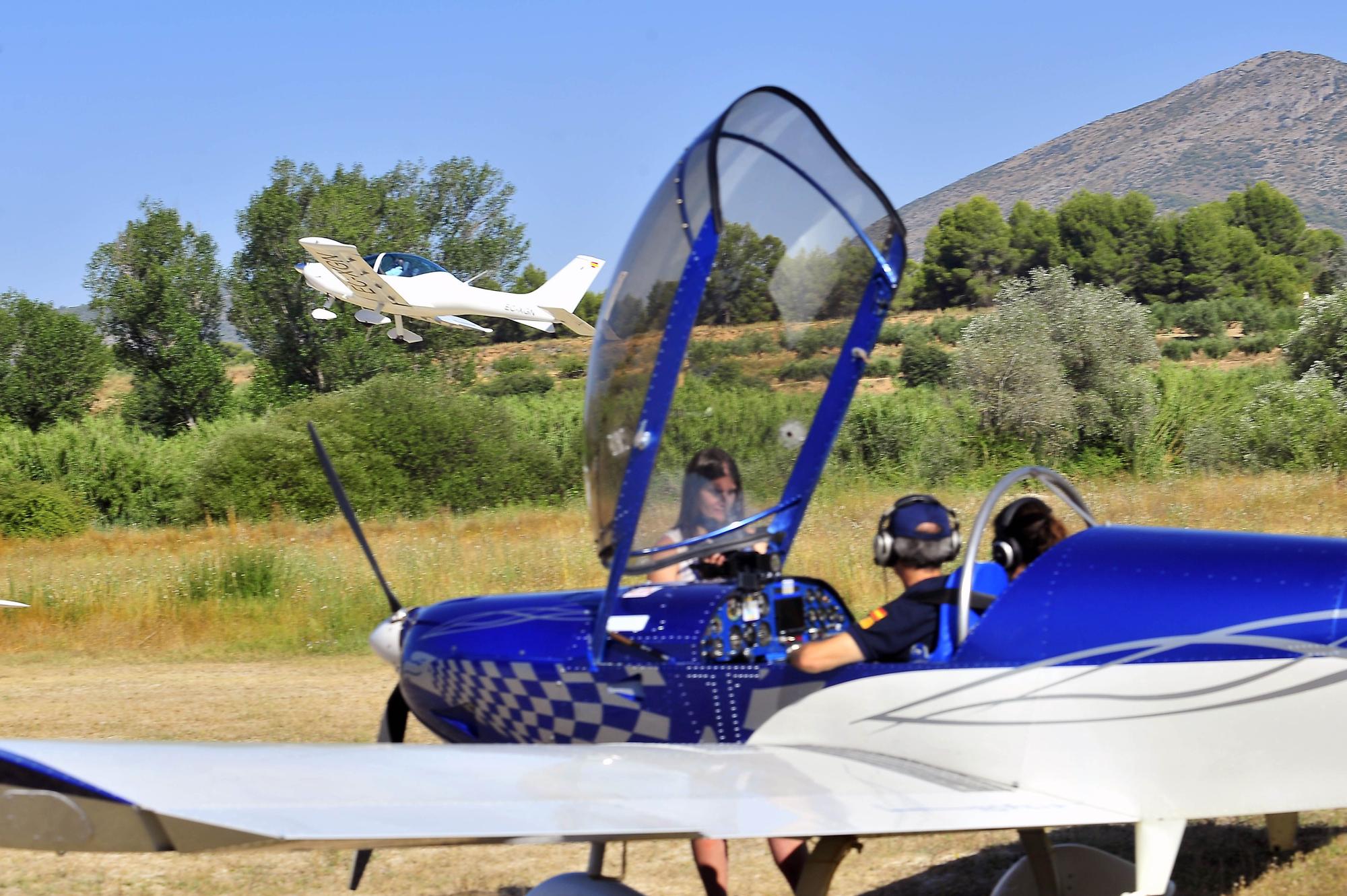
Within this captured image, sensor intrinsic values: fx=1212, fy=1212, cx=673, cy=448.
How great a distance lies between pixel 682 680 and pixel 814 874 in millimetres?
704

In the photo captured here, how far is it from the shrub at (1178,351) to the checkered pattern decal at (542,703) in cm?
5700

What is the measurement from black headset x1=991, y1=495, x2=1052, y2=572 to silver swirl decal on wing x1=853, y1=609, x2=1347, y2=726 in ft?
2.04

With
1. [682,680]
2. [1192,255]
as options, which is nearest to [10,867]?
[682,680]

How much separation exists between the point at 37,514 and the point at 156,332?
31106mm

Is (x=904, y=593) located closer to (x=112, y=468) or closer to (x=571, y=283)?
(x=571, y=283)

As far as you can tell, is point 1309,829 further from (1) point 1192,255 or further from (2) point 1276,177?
(2) point 1276,177

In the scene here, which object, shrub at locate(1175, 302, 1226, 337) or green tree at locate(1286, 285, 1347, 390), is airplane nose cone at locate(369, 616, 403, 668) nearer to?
green tree at locate(1286, 285, 1347, 390)

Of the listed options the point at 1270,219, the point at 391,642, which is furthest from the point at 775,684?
the point at 1270,219

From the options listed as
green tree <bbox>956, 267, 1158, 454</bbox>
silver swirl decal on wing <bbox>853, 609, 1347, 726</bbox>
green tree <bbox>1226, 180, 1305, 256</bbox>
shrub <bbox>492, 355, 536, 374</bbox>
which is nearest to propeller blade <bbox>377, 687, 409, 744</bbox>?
silver swirl decal on wing <bbox>853, 609, 1347, 726</bbox>

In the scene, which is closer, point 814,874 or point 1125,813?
point 1125,813

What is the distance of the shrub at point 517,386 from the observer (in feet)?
186

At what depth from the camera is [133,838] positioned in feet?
7.77

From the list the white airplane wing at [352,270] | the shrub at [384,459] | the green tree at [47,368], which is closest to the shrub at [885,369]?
the shrub at [384,459]

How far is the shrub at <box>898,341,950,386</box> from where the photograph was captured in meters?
49.3
